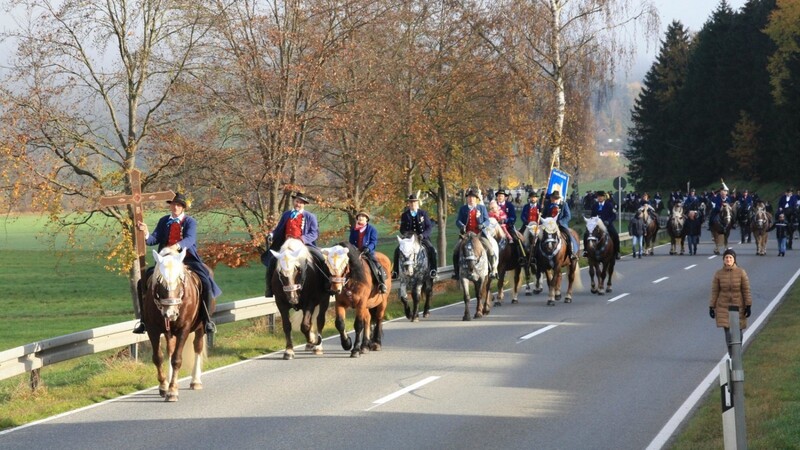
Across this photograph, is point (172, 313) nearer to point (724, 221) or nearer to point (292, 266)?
point (292, 266)

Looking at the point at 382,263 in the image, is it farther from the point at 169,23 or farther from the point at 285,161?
the point at 169,23

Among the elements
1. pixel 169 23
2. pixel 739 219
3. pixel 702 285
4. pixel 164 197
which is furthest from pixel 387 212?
pixel 164 197

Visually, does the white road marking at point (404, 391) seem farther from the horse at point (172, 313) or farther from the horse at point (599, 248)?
the horse at point (599, 248)

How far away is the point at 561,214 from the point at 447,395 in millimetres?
13780

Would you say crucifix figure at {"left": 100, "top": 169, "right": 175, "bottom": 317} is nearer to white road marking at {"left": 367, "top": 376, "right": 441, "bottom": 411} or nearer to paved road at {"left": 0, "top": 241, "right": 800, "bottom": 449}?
paved road at {"left": 0, "top": 241, "right": 800, "bottom": 449}

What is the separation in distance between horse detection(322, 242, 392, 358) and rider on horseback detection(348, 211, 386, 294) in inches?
3.2

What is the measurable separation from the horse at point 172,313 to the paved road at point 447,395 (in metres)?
0.33

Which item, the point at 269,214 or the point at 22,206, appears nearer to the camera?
the point at 22,206

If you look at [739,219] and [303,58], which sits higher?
[303,58]

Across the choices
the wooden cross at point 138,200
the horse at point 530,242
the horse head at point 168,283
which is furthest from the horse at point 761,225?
the horse head at point 168,283

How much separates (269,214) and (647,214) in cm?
2176

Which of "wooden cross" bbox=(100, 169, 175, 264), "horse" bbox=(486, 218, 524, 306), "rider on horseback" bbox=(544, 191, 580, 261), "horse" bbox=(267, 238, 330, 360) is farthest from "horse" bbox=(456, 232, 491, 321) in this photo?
"wooden cross" bbox=(100, 169, 175, 264)

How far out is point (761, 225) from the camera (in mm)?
41438

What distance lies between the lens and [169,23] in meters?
25.0
